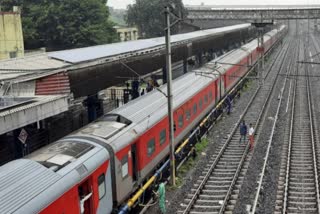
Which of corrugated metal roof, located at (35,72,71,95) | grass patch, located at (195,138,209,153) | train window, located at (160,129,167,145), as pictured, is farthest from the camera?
grass patch, located at (195,138,209,153)

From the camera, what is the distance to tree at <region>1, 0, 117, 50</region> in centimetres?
5997

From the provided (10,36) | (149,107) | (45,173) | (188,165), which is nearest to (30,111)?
(45,173)

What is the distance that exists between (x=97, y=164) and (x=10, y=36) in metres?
37.5

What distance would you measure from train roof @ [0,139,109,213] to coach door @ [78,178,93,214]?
0.97 feet

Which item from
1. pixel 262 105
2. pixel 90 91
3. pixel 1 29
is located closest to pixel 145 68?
pixel 90 91

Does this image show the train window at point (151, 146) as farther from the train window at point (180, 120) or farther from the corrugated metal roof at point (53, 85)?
the train window at point (180, 120)

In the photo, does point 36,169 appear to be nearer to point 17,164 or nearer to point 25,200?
point 17,164

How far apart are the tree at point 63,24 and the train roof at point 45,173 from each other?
49526 millimetres

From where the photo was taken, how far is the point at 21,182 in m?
9.40

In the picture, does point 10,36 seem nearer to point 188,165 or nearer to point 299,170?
point 188,165

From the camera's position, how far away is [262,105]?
3466 centimetres

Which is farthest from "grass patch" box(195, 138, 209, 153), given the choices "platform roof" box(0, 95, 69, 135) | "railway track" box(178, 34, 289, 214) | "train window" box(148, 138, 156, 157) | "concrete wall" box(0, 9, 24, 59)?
"concrete wall" box(0, 9, 24, 59)

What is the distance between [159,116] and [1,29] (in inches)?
1285

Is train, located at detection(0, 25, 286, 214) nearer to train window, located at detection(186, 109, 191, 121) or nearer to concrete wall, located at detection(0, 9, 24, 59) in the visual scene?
train window, located at detection(186, 109, 191, 121)
